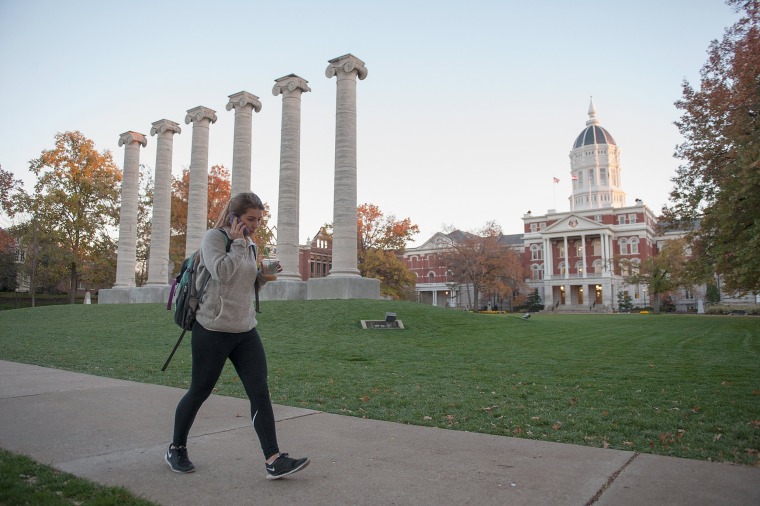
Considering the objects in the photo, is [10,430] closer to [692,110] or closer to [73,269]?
[692,110]

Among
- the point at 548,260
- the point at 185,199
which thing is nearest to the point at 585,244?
the point at 548,260

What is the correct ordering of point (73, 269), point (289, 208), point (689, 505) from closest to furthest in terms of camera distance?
point (689, 505)
point (289, 208)
point (73, 269)

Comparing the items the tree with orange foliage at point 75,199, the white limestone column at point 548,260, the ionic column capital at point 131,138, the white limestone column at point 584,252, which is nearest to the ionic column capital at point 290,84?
the ionic column capital at point 131,138

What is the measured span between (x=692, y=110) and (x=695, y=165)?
2.31 m

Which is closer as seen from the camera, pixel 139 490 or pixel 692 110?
pixel 139 490

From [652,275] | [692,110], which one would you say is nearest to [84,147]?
[692,110]

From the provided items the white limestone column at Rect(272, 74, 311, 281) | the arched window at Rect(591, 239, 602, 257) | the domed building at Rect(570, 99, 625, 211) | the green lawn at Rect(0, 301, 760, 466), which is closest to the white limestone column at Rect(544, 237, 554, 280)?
the arched window at Rect(591, 239, 602, 257)

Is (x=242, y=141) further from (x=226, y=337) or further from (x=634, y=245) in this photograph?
(x=634, y=245)

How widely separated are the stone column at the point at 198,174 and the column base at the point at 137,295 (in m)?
3.69

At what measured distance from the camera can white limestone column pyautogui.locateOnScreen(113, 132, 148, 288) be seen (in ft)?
136

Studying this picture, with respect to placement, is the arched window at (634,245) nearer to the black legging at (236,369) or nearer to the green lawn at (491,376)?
the green lawn at (491,376)

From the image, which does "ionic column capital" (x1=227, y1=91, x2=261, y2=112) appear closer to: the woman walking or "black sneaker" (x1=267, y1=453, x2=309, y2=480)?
the woman walking

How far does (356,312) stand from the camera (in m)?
23.4

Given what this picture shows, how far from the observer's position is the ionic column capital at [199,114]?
3844cm
